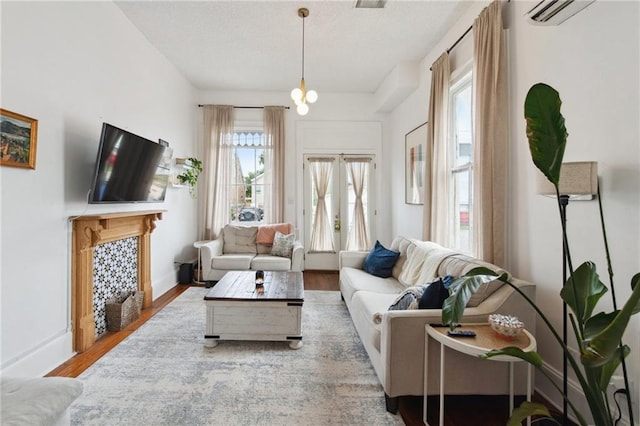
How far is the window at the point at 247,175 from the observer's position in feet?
19.1

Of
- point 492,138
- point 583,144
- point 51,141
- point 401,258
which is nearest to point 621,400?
point 583,144

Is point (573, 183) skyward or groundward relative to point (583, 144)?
groundward

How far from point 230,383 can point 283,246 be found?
9.26 feet

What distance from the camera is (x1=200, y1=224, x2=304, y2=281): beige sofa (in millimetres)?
4695

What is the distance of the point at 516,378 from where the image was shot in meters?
2.02

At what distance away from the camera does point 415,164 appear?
455 cm

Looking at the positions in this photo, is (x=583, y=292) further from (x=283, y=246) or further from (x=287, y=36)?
(x=283, y=246)

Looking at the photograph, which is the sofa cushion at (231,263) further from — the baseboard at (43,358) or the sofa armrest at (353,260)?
the baseboard at (43,358)

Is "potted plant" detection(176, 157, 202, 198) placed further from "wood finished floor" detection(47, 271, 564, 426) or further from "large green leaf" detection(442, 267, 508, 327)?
"large green leaf" detection(442, 267, 508, 327)

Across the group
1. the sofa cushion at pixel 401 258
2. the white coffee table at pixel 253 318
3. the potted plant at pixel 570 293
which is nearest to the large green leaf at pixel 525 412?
the potted plant at pixel 570 293

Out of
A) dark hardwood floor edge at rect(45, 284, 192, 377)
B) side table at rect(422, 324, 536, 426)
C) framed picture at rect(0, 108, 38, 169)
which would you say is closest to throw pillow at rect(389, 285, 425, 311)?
side table at rect(422, 324, 536, 426)

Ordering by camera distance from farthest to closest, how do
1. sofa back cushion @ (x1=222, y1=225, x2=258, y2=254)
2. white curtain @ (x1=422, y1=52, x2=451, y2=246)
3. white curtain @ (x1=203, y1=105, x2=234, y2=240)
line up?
1. white curtain @ (x1=203, y1=105, x2=234, y2=240)
2. sofa back cushion @ (x1=222, y1=225, x2=258, y2=254)
3. white curtain @ (x1=422, y1=52, x2=451, y2=246)

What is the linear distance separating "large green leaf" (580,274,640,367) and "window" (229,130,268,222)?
206 inches

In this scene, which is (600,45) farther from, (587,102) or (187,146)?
(187,146)
